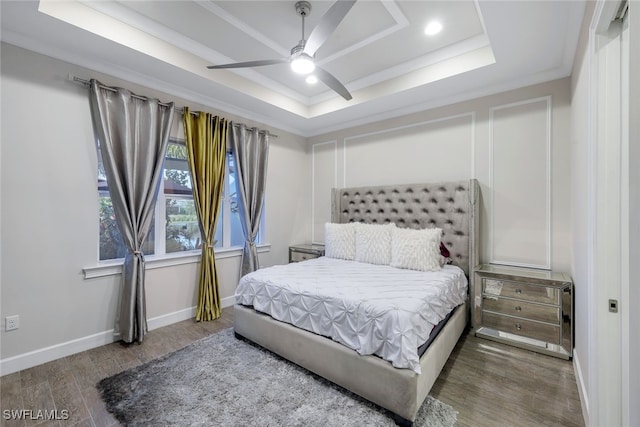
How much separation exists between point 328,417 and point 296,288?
88 centimetres

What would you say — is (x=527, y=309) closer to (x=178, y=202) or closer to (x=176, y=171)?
(x=178, y=202)

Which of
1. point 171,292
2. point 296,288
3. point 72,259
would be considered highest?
point 72,259

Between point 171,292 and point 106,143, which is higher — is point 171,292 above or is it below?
below

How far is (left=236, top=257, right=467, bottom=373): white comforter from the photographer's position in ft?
5.57

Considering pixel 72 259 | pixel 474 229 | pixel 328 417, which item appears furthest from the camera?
pixel 474 229

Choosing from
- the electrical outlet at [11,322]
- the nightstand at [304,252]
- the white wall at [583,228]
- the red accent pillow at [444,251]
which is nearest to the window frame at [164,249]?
the nightstand at [304,252]

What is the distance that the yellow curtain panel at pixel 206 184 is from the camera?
10.4ft

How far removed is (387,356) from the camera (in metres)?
1.68

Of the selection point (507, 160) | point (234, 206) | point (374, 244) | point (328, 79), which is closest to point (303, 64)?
point (328, 79)

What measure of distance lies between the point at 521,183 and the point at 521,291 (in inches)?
44.3

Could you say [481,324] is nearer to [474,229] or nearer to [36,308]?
[474,229]

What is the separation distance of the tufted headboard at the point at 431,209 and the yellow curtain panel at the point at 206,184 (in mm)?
1837

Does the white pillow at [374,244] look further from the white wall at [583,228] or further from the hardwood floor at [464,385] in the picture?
the white wall at [583,228]

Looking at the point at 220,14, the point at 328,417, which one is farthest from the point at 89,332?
the point at 220,14
